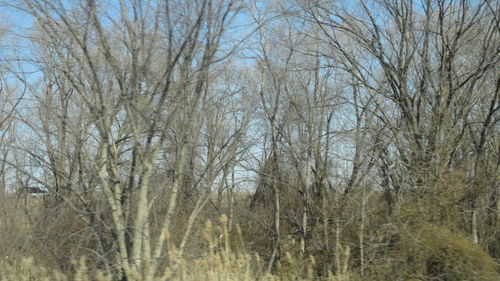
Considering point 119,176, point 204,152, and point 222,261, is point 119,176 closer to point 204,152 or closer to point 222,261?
point 222,261

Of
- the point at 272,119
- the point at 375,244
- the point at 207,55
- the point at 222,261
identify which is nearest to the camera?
the point at 207,55

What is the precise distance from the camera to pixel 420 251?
821 cm

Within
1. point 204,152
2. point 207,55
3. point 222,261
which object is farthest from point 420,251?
point 207,55

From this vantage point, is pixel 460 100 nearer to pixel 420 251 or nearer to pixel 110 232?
pixel 420 251

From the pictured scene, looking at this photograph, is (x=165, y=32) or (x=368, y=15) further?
(x=368, y=15)

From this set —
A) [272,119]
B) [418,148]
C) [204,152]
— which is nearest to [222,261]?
[204,152]

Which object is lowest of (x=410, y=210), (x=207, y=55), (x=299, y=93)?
(x=410, y=210)

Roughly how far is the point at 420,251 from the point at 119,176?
189 inches

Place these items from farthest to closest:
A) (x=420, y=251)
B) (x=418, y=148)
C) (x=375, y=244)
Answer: (x=418, y=148) → (x=375, y=244) → (x=420, y=251)

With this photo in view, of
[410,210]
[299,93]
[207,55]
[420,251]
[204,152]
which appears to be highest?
[299,93]

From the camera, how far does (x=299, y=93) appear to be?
14164 millimetres

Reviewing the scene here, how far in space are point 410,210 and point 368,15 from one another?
14.1 feet

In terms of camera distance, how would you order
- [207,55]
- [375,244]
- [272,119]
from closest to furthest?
[207,55] < [375,244] < [272,119]

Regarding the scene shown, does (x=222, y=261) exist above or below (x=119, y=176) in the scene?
below
